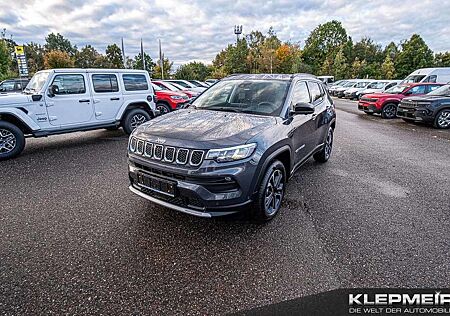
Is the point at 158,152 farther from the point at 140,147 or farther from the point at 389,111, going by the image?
the point at 389,111

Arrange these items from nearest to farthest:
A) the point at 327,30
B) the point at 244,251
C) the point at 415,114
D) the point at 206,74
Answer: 1. the point at 244,251
2. the point at 415,114
3. the point at 206,74
4. the point at 327,30

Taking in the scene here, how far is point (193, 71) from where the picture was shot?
5378 centimetres

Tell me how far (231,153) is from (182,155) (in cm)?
49

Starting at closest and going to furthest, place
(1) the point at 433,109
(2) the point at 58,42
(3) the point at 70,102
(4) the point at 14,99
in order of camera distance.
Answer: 1. (4) the point at 14,99
2. (3) the point at 70,102
3. (1) the point at 433,109
4. (2) the point at 58,42

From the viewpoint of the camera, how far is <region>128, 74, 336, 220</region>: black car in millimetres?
2666

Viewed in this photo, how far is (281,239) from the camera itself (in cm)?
297

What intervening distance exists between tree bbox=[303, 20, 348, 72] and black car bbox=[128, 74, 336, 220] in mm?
67135

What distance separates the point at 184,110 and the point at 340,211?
8.38ft

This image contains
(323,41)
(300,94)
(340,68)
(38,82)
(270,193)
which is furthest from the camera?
(323,41)

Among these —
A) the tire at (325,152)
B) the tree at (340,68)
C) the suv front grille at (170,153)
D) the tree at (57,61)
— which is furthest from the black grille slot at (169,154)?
the tree at (340,68)

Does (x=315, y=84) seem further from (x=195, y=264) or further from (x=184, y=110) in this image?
(x=195, y=264)

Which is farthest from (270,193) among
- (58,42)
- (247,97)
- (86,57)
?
(58,42)

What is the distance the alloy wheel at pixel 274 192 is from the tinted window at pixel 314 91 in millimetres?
1919

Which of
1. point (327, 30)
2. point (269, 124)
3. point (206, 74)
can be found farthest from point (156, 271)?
point (327, 30)
